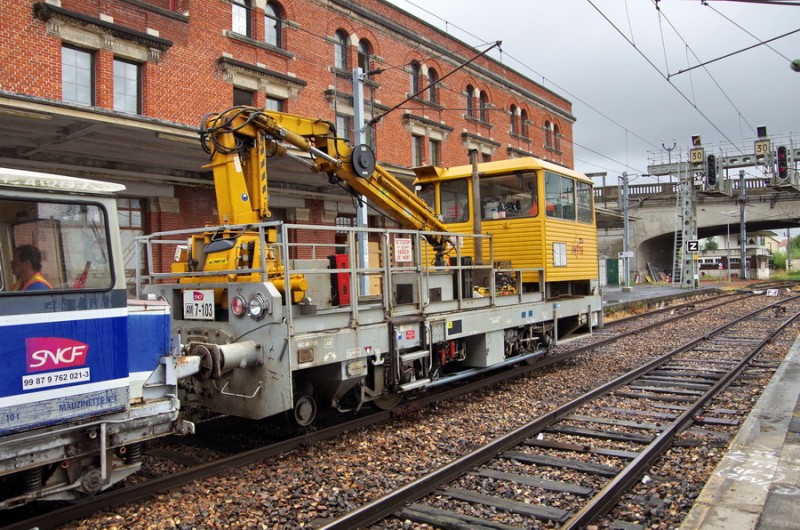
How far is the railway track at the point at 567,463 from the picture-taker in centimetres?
444

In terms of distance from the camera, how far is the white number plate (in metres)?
6.07

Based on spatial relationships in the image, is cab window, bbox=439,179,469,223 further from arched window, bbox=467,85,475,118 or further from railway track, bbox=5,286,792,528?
arched window, bbox=467,85,475,118

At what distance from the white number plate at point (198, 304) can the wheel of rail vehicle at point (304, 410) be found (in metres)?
1.23

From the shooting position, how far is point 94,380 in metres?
4.00

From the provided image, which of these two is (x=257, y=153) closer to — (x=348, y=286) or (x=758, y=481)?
(x=348, y=286)

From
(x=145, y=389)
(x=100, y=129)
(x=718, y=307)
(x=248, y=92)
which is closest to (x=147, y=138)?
(x=100, y=129)

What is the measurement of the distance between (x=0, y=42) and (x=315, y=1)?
1036 cm

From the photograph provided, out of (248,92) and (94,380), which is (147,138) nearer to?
(248,92)

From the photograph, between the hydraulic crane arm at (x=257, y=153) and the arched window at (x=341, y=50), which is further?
the arched window at (x=341, y=50)

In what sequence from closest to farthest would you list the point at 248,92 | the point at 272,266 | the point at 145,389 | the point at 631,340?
the point at 145,389, the point at 272,266, the point at 631,340, the point at 248,92

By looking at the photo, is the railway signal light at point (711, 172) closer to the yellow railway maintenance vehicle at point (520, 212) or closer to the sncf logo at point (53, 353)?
the yellow railway maintenance vehicle at point (520, 212)

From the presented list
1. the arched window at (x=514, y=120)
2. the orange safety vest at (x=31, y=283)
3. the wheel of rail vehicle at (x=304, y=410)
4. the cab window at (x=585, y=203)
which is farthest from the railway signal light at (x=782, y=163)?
the orange safety vest at (x=31, y=283)

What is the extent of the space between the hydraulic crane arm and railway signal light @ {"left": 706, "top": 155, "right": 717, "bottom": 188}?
25.8m

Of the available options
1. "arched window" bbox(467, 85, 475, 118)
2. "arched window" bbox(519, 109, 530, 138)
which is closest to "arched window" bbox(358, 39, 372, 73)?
"arched window" bbox(467, 85, 475, 118)
